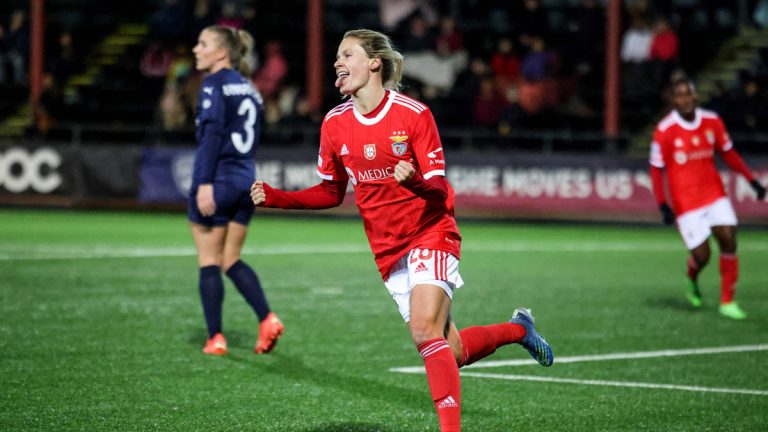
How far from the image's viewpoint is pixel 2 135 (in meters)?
26.4

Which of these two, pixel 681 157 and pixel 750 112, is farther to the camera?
pixel 750 112

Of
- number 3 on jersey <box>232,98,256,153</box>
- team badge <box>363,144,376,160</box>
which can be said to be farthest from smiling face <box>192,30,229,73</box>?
team badge <box>363,144,376,160</box>

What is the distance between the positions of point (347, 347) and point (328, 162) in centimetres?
310

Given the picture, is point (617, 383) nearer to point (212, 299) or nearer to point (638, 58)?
point (212, 299)

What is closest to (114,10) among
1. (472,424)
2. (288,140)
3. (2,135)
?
(2,135)

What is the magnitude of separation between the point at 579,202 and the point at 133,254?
319 inches

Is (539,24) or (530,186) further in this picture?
(539,24)

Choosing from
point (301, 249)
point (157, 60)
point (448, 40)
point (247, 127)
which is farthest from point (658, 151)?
point (157, 60)

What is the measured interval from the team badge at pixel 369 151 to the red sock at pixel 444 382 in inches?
34.7

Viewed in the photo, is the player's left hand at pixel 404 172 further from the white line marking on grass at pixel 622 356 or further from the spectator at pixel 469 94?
the spectator at pixel 469 94

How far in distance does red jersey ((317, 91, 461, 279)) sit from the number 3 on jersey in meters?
2.78

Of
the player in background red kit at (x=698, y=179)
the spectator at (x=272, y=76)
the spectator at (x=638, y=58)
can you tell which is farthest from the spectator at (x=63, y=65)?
the player in background red kit at (x=698, y=179)

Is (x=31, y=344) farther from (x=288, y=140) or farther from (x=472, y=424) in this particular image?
(x=288, y=140)

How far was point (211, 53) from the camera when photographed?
8.70 metres
